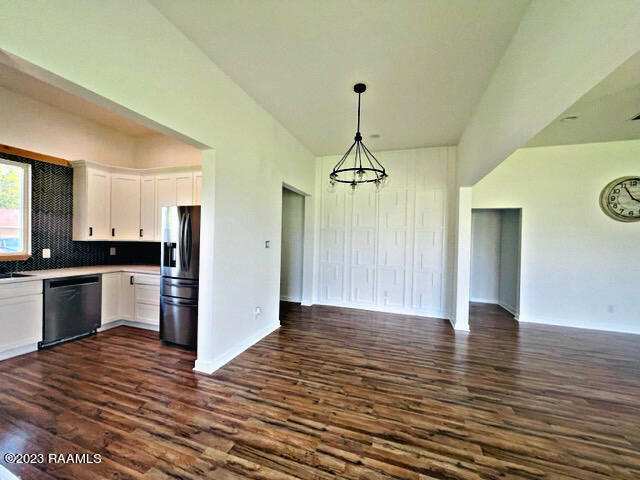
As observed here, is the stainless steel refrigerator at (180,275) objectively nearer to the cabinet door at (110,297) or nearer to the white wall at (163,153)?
the cabinet door at (110,297)

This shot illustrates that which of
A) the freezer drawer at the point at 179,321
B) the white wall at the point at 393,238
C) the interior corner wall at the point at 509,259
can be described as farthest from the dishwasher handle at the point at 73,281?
the interior corner wall at the point at 509,259

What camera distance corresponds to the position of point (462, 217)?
176 inches

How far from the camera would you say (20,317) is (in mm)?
3041

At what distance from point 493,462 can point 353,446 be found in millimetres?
932

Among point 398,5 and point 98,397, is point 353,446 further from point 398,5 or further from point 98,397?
point 398,5

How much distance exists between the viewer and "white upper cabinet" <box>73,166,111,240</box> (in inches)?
154

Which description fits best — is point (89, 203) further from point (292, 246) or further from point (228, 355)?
point (292, 246)

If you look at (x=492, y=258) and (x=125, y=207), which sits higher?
(x=125, y=207)

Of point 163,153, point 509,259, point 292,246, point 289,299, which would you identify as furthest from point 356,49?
point 509,259

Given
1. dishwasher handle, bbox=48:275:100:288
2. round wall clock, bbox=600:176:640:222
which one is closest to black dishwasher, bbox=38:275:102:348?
dishwasher handle, bbox=48:275:100:288

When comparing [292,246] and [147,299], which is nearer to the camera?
[147,299]

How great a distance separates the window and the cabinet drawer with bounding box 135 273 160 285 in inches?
50.4

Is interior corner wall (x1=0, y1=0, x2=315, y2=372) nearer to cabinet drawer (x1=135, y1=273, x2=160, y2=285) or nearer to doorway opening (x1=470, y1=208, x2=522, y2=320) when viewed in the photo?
cabinet drawer (x1=135, y1=273, x2=160, y2=285)

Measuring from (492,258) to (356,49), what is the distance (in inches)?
230
